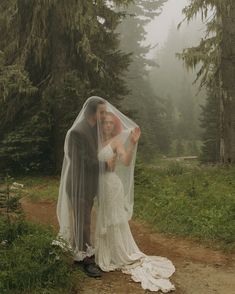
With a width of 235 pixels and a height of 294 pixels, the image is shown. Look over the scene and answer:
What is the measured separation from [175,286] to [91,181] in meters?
1.82

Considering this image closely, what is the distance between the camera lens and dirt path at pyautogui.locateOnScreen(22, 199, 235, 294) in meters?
6.24

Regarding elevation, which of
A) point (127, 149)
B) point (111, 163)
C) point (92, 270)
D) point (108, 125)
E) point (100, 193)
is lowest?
point (92, 270)

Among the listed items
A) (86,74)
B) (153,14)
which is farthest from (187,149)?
(86,74)

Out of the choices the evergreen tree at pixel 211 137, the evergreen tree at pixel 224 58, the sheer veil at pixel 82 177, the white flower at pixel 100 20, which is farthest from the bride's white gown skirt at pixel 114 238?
the evergreen tree at pixel 211 137

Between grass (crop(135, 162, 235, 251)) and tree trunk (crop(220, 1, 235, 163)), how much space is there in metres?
0.74

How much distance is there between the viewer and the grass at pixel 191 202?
888cm

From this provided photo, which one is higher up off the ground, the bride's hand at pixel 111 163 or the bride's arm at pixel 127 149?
the bride's arm at pixel 127 149

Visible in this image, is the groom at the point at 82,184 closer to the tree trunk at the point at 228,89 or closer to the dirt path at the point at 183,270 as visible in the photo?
the dirt path at the point at 183,270

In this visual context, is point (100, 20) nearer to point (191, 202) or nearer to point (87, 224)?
point (191, 202)

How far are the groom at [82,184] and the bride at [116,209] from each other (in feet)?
0.42

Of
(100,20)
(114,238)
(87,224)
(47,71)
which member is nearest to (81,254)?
(87,224)

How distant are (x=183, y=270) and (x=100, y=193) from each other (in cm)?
173

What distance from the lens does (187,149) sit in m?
40.4

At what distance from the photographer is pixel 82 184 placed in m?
6.64
